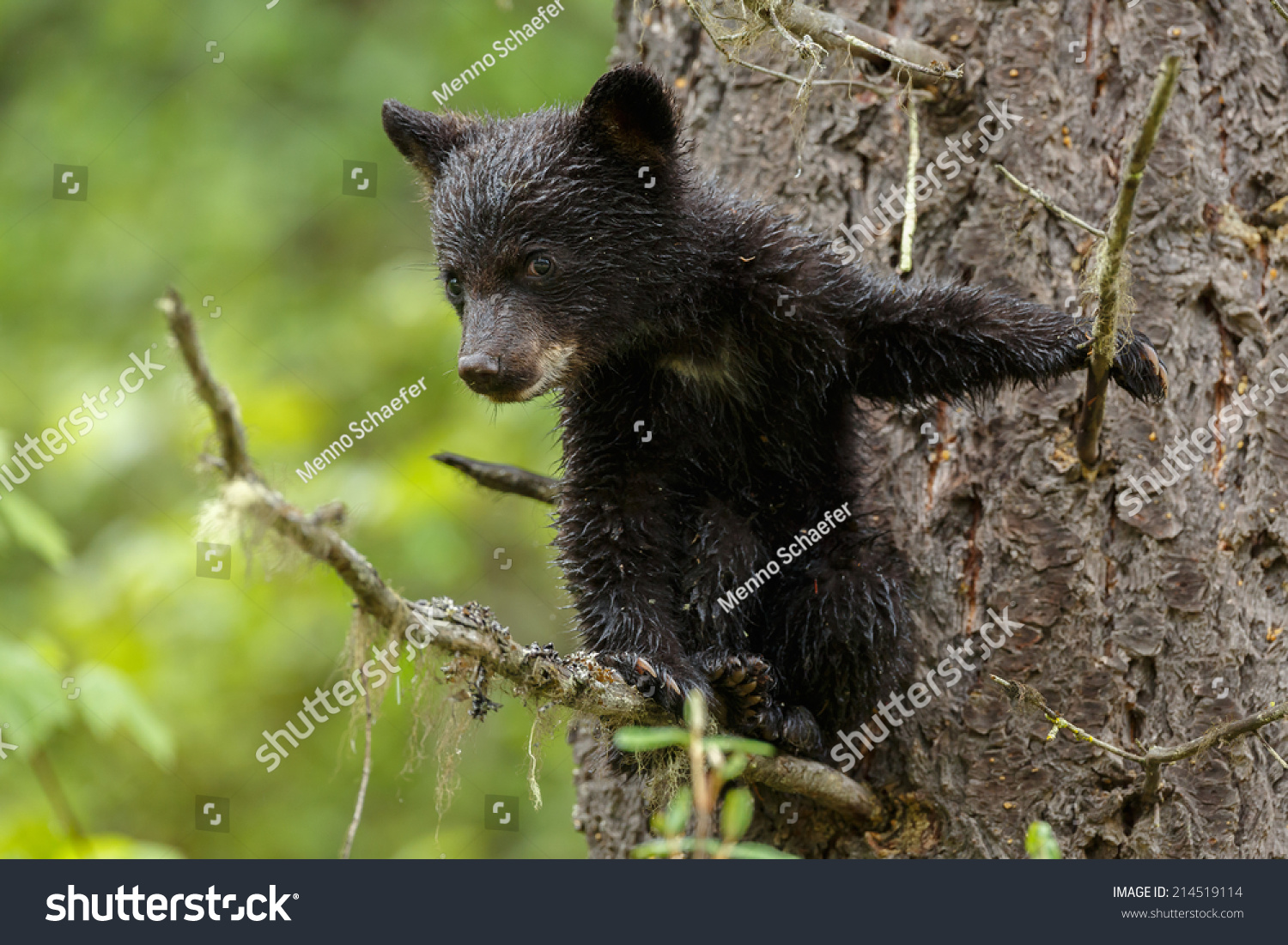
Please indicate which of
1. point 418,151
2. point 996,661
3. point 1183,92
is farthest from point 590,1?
point 996,661

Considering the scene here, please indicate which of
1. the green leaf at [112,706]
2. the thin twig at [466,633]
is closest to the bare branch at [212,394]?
the thin twig at [466,633]

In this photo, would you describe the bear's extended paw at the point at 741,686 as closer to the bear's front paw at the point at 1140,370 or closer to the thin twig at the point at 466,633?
the thin twig at the point at 466,633

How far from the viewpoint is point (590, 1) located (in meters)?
8.85

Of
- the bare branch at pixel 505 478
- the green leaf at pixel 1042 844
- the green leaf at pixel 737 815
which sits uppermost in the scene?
the bare branch at pixel 505 478

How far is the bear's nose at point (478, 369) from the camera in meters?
3.24

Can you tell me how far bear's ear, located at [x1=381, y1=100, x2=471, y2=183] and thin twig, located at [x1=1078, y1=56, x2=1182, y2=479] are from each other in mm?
2235

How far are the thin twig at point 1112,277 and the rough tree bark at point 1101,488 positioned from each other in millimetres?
177

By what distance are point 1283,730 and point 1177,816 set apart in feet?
1.66

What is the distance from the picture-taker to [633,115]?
141 inches

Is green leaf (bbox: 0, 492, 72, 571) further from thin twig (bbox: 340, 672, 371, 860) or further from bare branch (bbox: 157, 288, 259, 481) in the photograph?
bare branch (bbox: 157, 288, 259, 481)

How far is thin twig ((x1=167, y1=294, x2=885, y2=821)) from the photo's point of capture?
152 centimetres

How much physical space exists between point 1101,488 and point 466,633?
229cm

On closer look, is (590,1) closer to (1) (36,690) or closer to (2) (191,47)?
(2) (191,47)

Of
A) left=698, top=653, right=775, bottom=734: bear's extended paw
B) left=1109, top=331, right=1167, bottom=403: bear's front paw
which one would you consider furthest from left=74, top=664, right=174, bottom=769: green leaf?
left=1109, top=331, right=1167, bottom=403: bear's front paw
